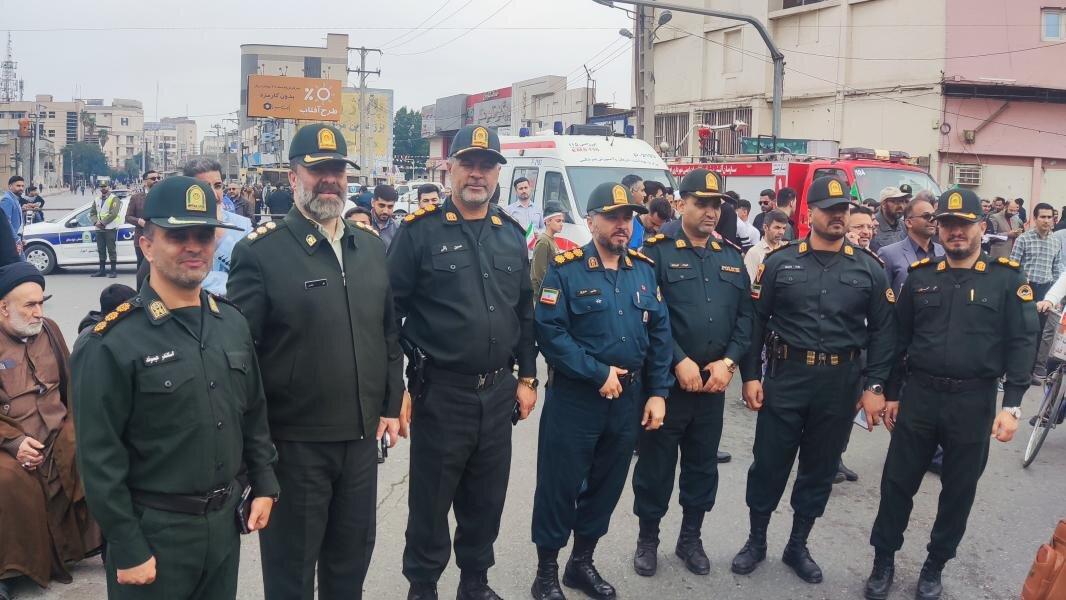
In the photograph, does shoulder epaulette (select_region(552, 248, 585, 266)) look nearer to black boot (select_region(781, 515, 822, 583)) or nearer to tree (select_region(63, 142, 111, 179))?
black boot (select_region(781, 515, 822, 583))

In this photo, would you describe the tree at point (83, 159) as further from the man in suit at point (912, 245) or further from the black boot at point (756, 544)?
the black boot at point (756, 544)

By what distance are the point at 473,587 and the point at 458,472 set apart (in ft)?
2.11

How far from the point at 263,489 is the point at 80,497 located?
2.20 meters

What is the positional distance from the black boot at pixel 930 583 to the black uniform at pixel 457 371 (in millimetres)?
2333

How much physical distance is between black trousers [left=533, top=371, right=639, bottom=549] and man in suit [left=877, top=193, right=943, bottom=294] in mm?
3053

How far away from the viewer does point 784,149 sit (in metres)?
14.6

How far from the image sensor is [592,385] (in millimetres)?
4508

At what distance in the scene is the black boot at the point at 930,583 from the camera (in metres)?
4.65

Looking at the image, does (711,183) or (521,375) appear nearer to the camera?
(521,375)

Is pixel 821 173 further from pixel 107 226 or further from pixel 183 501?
pixel 107 226

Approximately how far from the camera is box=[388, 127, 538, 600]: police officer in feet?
13.6

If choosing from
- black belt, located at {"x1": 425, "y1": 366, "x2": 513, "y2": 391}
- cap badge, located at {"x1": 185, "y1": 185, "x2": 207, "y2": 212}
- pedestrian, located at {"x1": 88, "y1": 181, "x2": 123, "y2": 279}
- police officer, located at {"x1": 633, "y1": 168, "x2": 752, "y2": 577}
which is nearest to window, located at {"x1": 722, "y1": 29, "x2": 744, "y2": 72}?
pedestrian, located at {"x1": 88, "y1": 181, "x2": 123, "y2": 279}

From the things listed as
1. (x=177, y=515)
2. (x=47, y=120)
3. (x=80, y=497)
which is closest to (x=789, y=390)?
(x=177, y=515)

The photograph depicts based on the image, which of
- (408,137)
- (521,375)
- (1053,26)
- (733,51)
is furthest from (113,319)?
(408,137)
